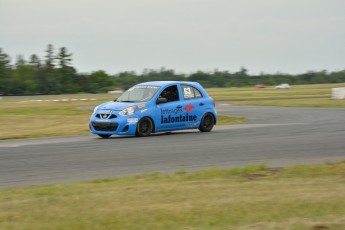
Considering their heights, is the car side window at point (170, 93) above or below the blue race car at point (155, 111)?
above

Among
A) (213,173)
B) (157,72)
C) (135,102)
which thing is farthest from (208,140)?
(157,72)

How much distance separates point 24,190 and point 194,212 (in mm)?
2732

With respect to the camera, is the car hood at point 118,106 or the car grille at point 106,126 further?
the car hood at point 118,106

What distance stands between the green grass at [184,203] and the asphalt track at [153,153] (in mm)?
1380

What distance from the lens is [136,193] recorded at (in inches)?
323

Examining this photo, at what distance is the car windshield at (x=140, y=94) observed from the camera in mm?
17766

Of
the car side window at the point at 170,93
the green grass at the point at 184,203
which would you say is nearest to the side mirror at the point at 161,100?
the car side window at the point at 170,93

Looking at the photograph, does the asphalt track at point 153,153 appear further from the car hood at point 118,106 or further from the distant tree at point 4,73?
the distant tree at point 4,73

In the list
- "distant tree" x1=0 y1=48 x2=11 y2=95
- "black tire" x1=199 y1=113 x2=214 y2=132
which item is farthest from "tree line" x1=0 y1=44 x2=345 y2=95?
"black tire" x1=199 y1=113 x2=214 y2=132

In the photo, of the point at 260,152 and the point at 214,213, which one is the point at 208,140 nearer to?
the point at 260,152

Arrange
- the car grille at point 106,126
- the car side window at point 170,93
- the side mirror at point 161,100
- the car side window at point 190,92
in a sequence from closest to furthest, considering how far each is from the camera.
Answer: the car grille at point 106,126, the side mirror at point 161,100, the car side window at point 170,93, the car side window at point 190,92

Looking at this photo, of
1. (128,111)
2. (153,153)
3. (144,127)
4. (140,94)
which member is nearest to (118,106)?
(128,111)

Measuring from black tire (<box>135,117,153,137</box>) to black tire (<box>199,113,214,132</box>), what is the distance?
6.60 ft

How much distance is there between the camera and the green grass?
6.53m
